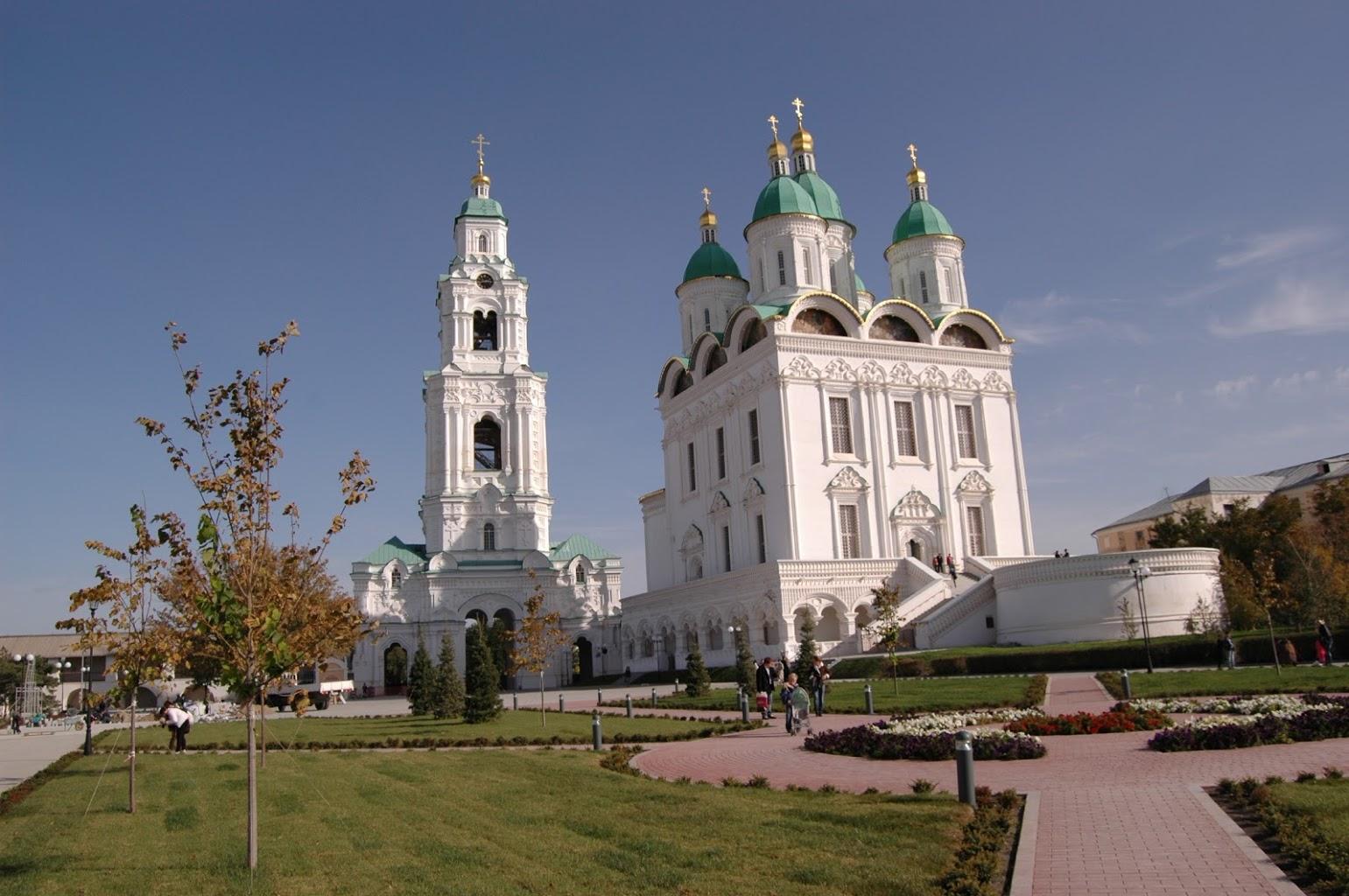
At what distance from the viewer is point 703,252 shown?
59688 millimetres

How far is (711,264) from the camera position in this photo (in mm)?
59062

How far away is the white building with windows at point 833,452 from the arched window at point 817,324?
0.37 ft

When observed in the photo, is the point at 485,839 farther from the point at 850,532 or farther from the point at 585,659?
the point at 585,659

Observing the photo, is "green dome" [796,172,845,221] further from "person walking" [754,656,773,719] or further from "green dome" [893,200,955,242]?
"person walking" [754,656,773,719]

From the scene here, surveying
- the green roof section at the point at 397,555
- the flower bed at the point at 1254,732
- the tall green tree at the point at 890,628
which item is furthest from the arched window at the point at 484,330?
the flower bed at the point at 1254,732

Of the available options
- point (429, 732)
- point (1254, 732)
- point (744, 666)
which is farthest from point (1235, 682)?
point (429, 732)

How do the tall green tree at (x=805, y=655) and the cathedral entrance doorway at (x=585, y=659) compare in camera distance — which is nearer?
the tall green tree at (x=805, y=655)

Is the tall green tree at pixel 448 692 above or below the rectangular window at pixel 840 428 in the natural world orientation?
below

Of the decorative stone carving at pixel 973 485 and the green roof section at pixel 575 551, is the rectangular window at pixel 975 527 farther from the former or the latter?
the green roof section at pixel 575 551

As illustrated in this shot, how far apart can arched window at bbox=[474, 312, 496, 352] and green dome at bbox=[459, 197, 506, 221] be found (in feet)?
20.8

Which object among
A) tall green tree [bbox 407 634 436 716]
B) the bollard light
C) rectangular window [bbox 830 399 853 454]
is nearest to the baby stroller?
the bollard light

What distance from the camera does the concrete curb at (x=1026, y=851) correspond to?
8.20m

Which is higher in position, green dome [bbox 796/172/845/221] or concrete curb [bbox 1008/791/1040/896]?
green dome [bbox 796/172/845/221]

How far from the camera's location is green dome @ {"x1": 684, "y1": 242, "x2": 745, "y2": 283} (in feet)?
193
